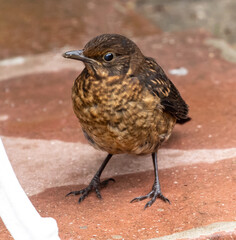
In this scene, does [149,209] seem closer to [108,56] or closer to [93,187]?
[93,187]

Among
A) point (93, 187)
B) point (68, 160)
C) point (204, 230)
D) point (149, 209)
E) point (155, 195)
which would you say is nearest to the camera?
Result: point (204, 230)

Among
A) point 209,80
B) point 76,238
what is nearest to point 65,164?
point 76,238

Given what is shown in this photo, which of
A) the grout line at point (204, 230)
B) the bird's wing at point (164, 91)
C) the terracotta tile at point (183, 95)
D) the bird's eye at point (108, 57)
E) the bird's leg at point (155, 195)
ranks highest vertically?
the bird's eye at point (108, 57)

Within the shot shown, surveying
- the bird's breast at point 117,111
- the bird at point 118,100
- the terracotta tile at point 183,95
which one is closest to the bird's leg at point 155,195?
the bird at point 118,100

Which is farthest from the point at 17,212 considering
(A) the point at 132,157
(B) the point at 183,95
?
(B) the point at 183,95

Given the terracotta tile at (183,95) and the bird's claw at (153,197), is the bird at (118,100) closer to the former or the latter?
the bird's claw at (153,197)

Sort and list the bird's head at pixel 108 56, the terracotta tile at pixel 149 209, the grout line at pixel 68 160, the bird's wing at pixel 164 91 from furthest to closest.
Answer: the grout line at pixel 68 160
the bird's wing at pixel 164 91
the bird's head at pixel 108 56
the terracotta tile at pixel 149 209
